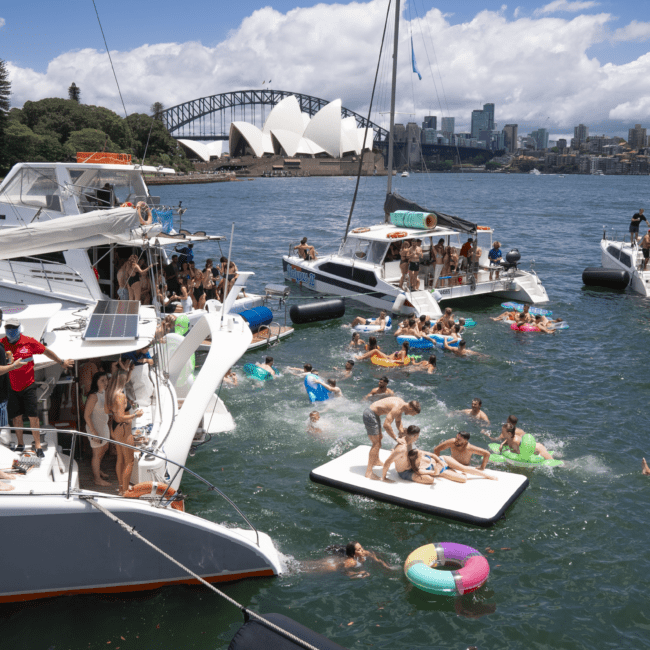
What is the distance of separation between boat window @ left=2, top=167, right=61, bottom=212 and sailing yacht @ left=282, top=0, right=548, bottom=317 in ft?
36.5

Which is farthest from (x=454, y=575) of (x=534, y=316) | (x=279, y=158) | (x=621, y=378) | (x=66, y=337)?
(x=279, y=158)

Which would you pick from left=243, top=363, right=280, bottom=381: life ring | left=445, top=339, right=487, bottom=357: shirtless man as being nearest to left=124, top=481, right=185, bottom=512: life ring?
left=243, top=363, right=280, bottom=381: life ring

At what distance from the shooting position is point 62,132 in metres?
98.1

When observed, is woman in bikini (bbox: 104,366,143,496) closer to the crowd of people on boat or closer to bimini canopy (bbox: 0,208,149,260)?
bimini canopy (bbox: 0,208,149,260)

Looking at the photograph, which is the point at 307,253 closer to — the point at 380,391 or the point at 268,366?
the point at 268,366

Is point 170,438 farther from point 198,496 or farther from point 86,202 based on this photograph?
point 86,202

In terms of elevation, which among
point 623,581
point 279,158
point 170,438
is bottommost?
point 623,581

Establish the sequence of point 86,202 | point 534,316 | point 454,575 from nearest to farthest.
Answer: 1. point 454,575
2. point 86,202
3. point 534,316

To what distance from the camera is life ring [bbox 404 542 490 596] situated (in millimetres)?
8195

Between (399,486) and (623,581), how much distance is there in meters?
3.47

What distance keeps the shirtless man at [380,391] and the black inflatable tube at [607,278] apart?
17.5m

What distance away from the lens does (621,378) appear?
17000 mm

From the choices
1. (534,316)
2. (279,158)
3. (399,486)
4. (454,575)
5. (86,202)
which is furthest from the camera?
(279,158)

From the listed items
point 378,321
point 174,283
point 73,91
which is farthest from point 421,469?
point 73,91
